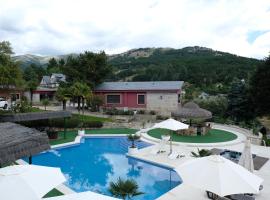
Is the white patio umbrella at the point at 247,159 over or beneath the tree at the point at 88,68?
beneath

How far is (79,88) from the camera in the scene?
2838 centimetres

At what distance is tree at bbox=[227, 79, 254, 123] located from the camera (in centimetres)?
2948

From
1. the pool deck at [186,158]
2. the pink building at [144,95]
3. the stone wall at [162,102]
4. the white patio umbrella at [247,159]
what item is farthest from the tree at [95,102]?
the white patio umbrella at [247,159]

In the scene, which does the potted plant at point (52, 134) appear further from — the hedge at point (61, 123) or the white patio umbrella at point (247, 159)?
the white patio umbrella at point (247, 159)

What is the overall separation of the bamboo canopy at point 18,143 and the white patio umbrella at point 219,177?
641 centimetres

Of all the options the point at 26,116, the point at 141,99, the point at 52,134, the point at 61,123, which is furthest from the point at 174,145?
the point at 141,99

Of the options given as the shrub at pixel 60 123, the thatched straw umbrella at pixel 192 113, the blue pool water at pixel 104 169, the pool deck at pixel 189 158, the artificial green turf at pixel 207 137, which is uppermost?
the thatched straw umbrella at pixel 192 113

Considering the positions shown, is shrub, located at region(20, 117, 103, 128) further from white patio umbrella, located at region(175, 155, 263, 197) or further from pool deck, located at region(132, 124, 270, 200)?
white patio umbrella, located at region(175, 155, 263, 197)

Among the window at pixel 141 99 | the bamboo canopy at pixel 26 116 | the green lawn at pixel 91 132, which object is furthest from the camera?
the window at pixel 141 99

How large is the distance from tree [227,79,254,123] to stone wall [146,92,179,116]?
664 centimetres

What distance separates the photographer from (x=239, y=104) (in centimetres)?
2988

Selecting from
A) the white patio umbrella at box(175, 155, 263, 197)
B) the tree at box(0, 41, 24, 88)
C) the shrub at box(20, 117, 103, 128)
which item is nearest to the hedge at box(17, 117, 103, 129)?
the shrub at box(20, 117, 103, 128)

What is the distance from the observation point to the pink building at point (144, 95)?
108 feet

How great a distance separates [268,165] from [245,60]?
179ft
